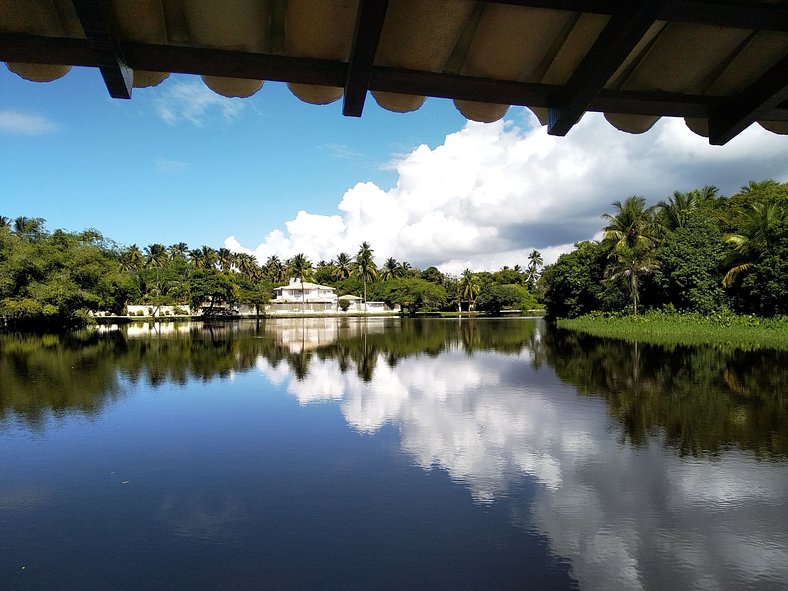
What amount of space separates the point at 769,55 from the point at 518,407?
1118 cm

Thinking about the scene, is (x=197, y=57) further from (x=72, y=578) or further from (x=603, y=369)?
(x=603, y=369)

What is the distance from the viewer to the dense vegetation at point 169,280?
4016 cm

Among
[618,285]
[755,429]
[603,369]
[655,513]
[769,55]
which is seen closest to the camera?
[769,55]

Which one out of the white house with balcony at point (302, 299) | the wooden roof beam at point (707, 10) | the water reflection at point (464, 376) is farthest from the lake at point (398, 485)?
the white house with balcony at point (302, 299)

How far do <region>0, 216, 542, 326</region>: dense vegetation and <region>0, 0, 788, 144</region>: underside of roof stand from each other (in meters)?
46.6

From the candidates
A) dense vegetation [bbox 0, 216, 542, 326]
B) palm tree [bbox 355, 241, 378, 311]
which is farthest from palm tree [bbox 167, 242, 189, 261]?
palm tree [bbox 355, 241, 378, 311]

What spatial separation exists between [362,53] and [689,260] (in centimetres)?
3827

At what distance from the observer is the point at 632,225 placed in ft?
126

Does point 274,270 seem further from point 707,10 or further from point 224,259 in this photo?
point 707,10

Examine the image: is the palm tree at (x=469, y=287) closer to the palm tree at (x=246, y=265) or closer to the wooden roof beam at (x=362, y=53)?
the palm tree at (x=246, y=265)

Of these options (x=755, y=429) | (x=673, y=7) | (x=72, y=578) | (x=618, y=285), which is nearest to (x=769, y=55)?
(x=673, y=7)

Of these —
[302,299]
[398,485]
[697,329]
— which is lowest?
[398,485]

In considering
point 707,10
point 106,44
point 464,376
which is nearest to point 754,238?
point 464,376

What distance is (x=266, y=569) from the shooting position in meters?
4.88
